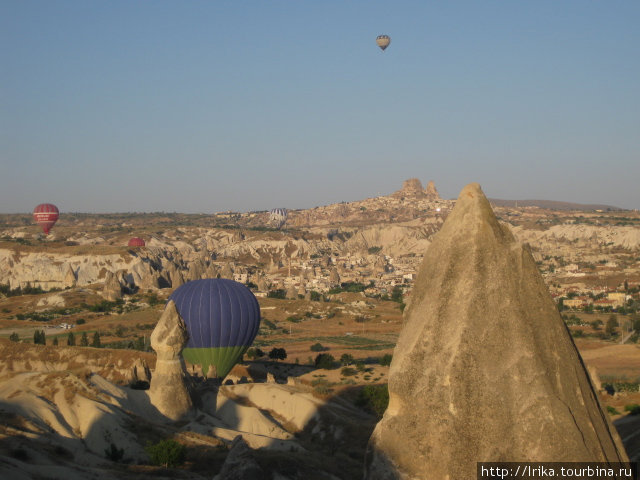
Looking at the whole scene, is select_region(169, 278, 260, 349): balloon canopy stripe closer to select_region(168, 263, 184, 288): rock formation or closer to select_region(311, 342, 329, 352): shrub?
select_region(311, 342, 329, 352): shrub

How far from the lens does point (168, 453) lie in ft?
54.0

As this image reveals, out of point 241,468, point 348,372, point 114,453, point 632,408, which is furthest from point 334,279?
point 241,468

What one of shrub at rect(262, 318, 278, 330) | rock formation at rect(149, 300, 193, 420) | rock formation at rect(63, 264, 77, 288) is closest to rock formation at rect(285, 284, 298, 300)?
shrub at rect(262, 318, 278, 330)

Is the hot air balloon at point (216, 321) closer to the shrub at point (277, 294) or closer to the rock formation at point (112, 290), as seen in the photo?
the rock formation at point (112, 290)

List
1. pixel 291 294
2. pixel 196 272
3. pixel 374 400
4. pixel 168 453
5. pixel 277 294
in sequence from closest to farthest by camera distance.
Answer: pixel 168 453 → pixel 374 400 → pixel 291 294 → pixel 277 294 → pixel 196 272

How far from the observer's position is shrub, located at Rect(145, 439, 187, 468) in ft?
53.6

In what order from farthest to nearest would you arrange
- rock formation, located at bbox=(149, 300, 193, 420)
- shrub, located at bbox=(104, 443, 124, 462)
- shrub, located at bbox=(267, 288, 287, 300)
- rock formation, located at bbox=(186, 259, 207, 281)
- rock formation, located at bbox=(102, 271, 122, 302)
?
rock formation, located at bbox=(186, 259, 207, 281)
shrub, located at bbox=(267, 288, 287, 300)
rock formation, located at bbox=(102, 271, 122, 302)
rock formation, located at bbox=(149, 300, 193, 420)
shrub, located at bbox=(104, 443, 124, 462)

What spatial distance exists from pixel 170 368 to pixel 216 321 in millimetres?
12821

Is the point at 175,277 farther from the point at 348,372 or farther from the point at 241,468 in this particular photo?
the point at 241,468

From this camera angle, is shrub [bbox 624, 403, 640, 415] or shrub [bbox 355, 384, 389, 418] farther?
shrub [bbox 355, 384, 389, 418]

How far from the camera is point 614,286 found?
105 m

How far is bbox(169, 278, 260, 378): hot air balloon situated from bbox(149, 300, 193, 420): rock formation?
10.8 meters

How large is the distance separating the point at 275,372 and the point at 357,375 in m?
4.73

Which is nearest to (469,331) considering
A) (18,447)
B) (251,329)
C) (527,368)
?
(527,368)
